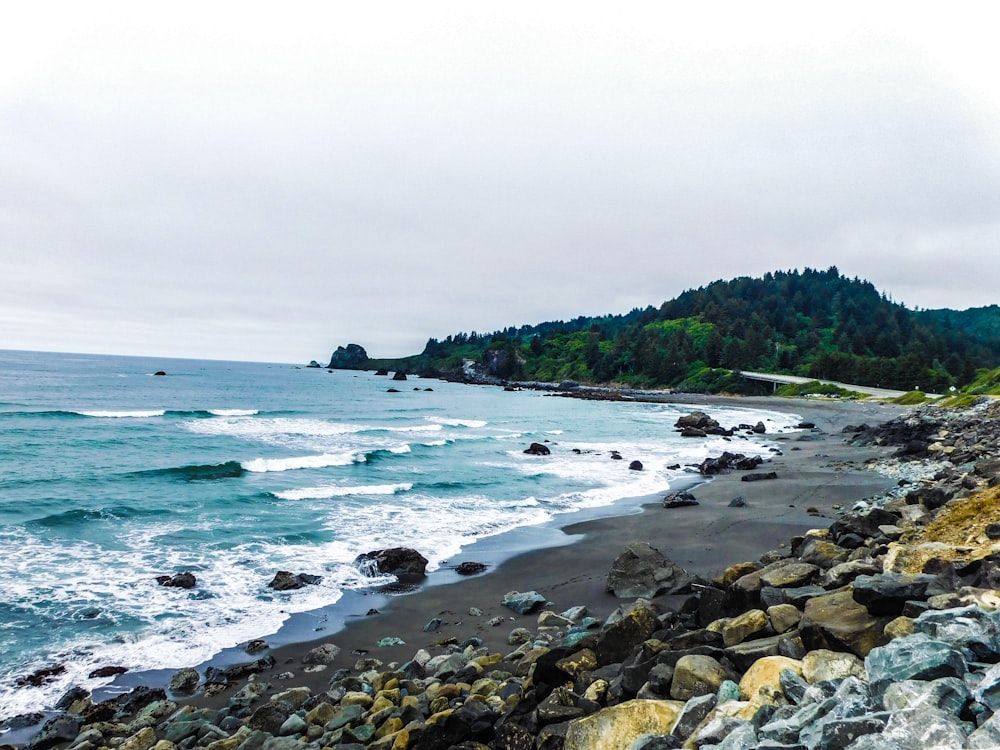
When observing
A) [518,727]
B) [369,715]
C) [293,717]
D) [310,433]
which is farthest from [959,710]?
[310,433]

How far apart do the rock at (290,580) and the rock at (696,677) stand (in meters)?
10.0

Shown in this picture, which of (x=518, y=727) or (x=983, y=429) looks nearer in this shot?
(x=518, y=727)

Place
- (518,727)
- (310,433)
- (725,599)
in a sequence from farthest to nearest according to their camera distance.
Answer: (310,433), (725,599), (518,727)

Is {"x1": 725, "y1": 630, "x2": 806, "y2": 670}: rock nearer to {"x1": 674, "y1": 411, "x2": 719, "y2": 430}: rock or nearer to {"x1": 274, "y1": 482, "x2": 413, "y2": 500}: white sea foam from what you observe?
{"x1": 274, "y1": 482, "x2": 413, "y2": 500}: white sea foam

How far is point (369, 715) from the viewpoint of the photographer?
23.9 ft

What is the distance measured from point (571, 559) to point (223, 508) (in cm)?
1263

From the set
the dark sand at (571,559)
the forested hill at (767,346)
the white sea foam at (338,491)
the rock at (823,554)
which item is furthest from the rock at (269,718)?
the forested hill at (767,346)

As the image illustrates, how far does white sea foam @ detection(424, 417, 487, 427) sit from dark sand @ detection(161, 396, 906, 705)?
29.1 meters

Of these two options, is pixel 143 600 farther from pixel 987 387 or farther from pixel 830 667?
pixel 987 387

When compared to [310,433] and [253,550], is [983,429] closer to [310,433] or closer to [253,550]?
[253,550]

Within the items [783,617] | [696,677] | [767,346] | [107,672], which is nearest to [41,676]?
[107,672]

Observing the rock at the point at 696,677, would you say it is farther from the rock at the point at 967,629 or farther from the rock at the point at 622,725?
the rock at the point at 967,629

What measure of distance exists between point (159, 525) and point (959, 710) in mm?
19654

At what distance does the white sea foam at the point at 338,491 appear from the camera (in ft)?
73.0
